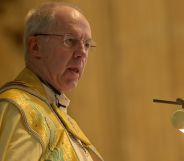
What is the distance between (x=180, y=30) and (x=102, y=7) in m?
0.61

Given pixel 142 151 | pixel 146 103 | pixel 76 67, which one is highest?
pixel 76 67

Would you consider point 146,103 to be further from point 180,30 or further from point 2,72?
point 2,72

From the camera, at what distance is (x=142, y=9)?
11.8 feet

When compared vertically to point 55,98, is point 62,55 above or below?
above

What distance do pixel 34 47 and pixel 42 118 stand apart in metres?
0.37

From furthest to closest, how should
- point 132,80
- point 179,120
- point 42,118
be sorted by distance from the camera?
point 132,80, point 179,120, point 42,118

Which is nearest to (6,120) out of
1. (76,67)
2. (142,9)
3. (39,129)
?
(39,129)

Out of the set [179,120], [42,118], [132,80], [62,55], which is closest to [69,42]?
[62,55]

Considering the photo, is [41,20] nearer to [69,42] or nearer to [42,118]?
[69,42]

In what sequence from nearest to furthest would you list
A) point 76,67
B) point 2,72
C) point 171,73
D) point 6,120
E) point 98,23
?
point 6,120
point 76,67
point 2,72
point 98,23
point 171,73

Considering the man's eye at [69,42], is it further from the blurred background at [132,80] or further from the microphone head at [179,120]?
the blurred background at [132,80]

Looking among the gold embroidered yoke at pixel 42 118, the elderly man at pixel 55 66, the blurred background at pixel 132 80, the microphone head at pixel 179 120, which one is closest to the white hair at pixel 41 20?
the elderly man at pixel 55 66

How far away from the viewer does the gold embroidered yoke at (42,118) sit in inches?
67.6

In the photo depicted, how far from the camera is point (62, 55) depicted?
79.4 inches
